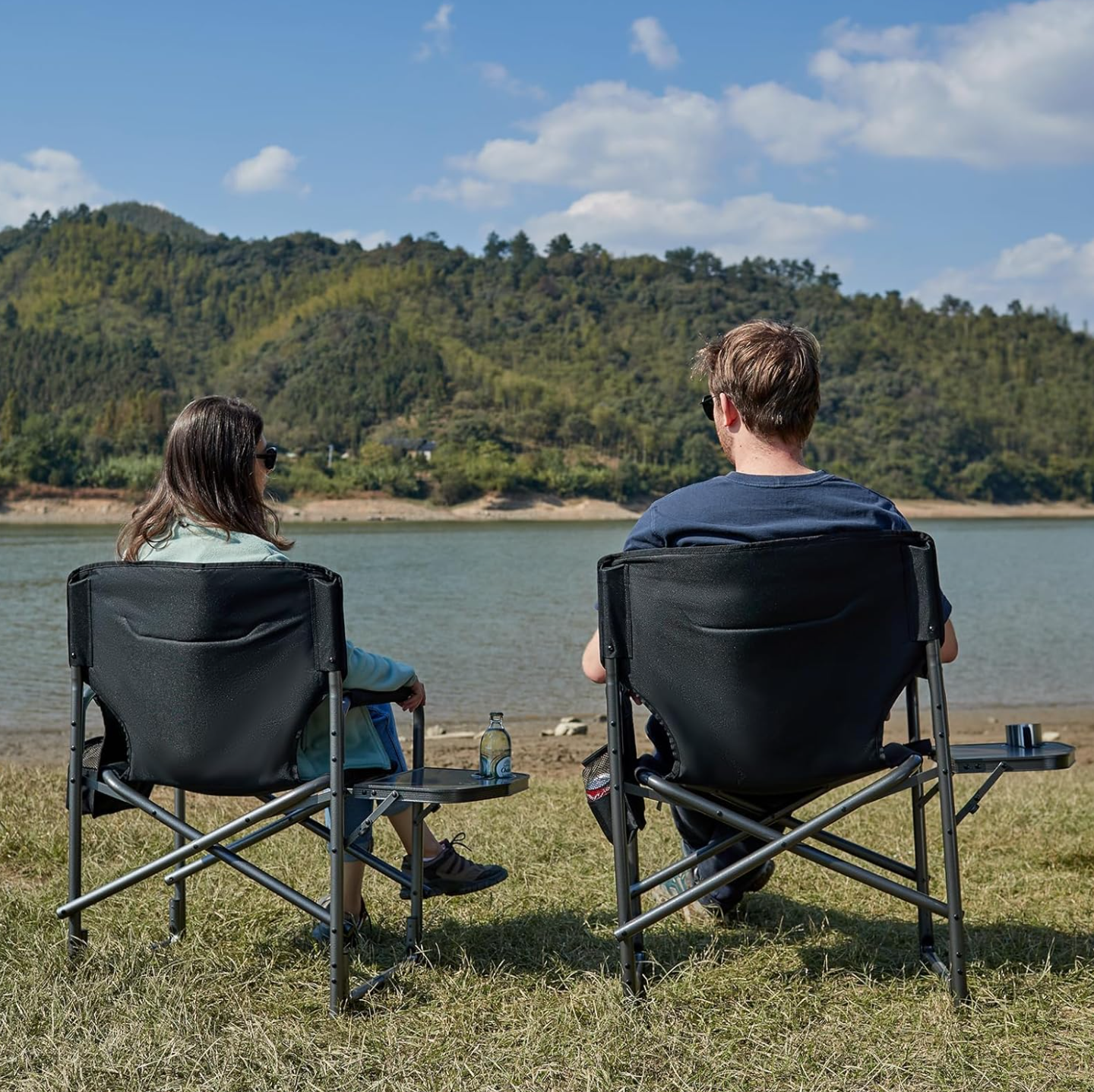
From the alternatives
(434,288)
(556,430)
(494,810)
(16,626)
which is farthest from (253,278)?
(494,810)

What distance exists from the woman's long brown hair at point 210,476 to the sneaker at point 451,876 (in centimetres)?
93

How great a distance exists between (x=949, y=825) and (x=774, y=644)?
0.51 m

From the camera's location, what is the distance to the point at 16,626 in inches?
675

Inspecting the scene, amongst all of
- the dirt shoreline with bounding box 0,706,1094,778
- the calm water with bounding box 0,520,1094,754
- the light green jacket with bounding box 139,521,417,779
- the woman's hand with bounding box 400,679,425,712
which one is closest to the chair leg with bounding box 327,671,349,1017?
the light green jacket with bounding box 139,521,417,779

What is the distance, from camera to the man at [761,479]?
2494 mm

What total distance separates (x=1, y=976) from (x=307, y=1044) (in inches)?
28.3

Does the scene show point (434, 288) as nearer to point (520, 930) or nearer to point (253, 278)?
point (253, 278)

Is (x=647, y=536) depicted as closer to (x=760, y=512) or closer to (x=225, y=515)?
(x=760, y=512)

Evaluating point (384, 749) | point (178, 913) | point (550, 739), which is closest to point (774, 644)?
point (384, 749)

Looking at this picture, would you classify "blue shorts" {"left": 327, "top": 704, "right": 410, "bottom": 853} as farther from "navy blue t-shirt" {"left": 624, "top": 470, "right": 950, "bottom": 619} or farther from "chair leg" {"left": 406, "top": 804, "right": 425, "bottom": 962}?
"navy blue t-shirt" {"left": 624, "top": 470, "right": 950, "bottom": 619}

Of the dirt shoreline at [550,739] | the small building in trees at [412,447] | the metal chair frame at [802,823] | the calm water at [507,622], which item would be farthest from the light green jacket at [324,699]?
the small building in trees at [412,447]

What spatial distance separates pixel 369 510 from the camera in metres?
83.5

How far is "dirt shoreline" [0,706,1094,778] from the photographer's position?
724 cm

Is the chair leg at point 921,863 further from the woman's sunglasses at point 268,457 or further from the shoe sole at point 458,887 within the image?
the woman's sunglasses at point 268,457
